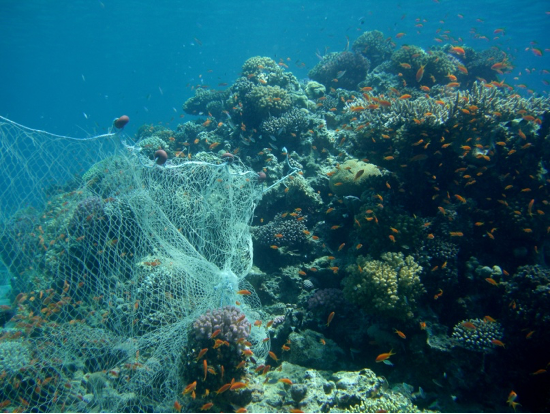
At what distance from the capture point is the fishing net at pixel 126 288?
13.3 feet

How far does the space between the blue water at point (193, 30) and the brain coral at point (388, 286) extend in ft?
49.4

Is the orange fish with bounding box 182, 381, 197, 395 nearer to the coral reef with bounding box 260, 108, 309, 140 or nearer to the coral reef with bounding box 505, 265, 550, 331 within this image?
the coral reef with bounding box 505, 265, 550, 331

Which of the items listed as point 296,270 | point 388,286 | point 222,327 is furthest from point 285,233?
point 222,327

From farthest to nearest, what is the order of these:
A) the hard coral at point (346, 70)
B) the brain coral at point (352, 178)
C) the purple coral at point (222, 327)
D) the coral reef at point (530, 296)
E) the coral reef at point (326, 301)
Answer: the hard coral at point (346, 70) < the brain coral at point (352, 178) < the coral reef at point (326, 301) < the coral reef at point (530, 296) < the purple coral at point (222, 327)

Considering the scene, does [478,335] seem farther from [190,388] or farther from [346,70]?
[346,70]

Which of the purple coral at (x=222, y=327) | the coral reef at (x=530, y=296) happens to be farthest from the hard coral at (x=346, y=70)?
the purple coral at (x=222, y=327)

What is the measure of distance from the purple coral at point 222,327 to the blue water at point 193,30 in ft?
51.6

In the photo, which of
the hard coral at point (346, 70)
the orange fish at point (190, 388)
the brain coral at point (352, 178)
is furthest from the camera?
the hard coral at point (346, 70)

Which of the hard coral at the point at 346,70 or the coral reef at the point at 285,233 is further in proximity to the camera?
the hard coral at the point at 346,70

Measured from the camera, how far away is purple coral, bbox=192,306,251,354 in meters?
3.85

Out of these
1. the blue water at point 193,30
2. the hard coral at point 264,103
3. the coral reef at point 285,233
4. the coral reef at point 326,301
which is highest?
the blue water at point 193,30

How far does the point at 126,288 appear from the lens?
510 centimetres

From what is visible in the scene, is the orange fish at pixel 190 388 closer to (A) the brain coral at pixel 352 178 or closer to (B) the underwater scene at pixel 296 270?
(B) the underwater scene at pixel 296 270

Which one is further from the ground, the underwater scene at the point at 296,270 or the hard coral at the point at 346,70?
the hard coral at the point at 346,70
